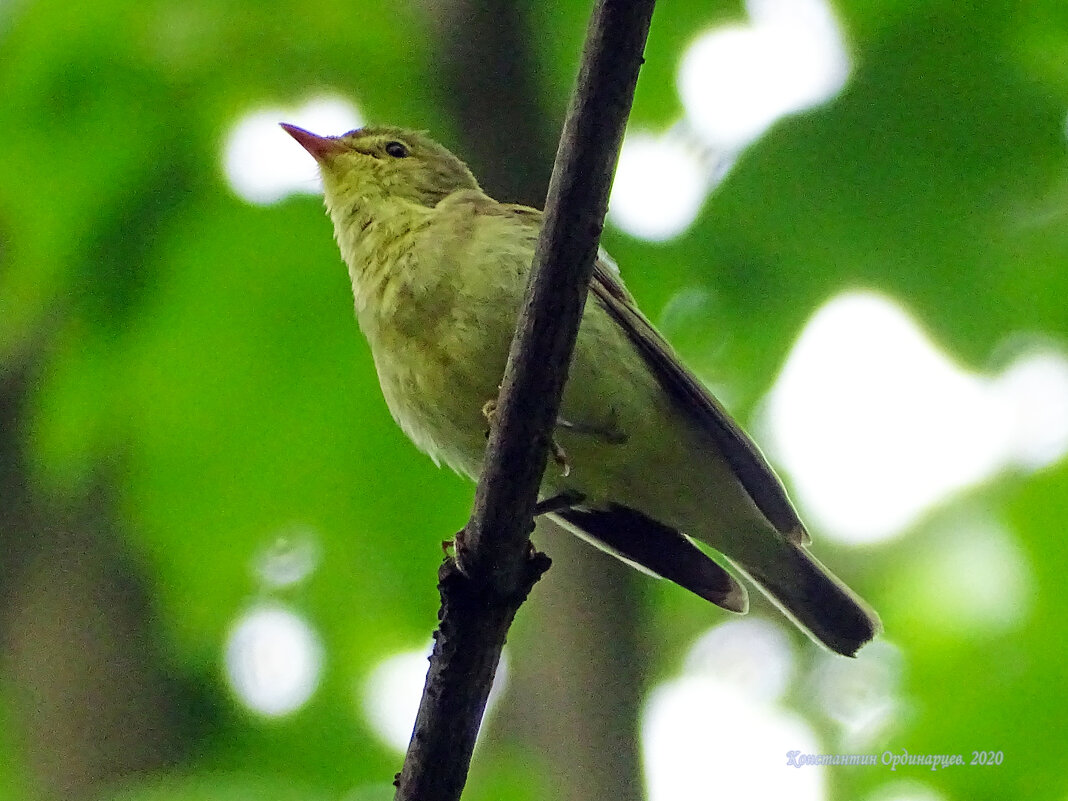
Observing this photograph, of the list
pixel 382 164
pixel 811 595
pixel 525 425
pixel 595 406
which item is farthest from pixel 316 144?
pixel 525 425

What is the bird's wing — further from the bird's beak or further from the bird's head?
the bird's beak

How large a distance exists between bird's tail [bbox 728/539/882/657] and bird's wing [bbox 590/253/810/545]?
0.90 ft

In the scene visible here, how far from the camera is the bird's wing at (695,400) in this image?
3260 mm

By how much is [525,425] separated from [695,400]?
58.9 inches

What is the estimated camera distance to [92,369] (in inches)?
111

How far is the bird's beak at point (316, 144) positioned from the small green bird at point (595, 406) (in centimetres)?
10

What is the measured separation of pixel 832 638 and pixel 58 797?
2.47 meters

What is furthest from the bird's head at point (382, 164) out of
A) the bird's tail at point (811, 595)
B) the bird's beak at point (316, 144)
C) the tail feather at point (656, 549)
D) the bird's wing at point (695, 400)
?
the bird's tail at point (811, 595)

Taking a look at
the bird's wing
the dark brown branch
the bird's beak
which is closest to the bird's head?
the bird's beak

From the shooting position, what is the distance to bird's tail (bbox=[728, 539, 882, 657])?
3.59m

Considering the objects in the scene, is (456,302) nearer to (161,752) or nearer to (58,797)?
(161,752)

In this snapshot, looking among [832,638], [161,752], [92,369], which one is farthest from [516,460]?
[161,752]

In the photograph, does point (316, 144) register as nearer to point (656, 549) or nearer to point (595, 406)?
point (595, 406)

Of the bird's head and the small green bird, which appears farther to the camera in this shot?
the bird's head
